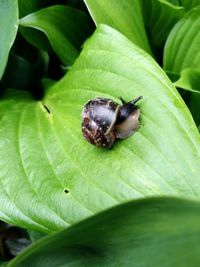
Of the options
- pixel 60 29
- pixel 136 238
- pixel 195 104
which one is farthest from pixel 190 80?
pixel 136 238

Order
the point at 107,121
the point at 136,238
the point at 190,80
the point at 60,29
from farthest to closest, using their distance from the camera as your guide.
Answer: the point at 60,29 < the point at 190,80 < the point at 107,121 < the point at 136,238

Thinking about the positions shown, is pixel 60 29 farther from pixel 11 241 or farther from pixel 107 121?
pixel 11 241

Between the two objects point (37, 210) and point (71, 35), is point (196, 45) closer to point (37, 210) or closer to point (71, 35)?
point (71, 35)

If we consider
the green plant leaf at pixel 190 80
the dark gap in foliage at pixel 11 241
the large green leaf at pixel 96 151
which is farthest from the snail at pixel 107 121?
the dark gap in foliage at pixel 11 241

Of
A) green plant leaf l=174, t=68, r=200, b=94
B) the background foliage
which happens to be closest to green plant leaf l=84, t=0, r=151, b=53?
the background foliage


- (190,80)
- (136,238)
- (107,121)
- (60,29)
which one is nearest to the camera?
(136,238)

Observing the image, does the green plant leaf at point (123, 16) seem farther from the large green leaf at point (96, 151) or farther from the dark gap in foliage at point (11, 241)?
the dark gap in foliage at point (11, 241)

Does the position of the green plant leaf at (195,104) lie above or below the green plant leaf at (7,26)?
below
